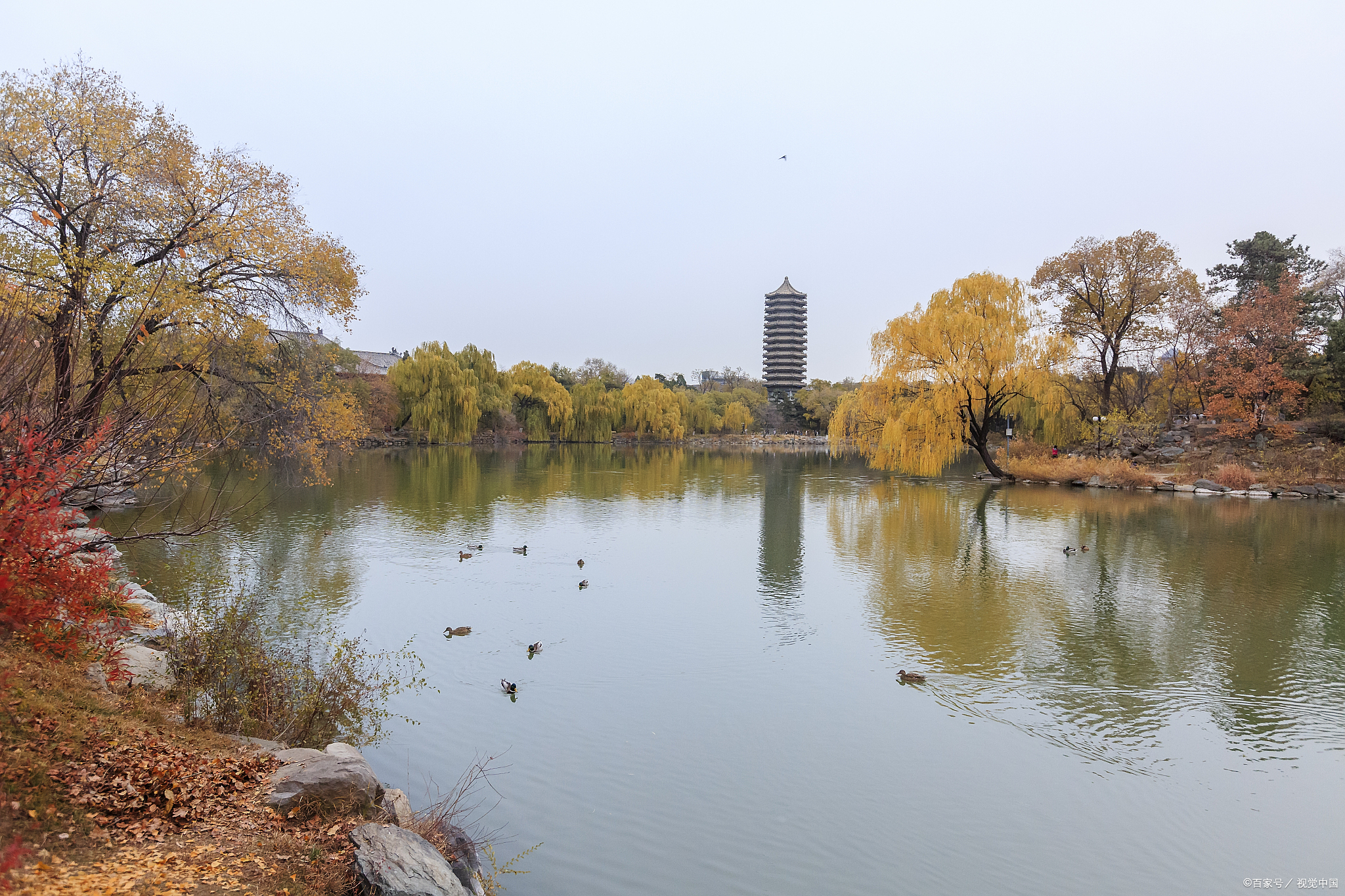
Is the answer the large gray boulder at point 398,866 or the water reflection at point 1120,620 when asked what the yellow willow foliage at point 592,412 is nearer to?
the water reflection at point 1120,620

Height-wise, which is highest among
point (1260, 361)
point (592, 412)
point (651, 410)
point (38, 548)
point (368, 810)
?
point (1260, 361)

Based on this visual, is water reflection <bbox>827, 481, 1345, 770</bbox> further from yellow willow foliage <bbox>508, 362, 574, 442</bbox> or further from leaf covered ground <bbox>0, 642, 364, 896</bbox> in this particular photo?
yellow willow foliage <bbox>508, 362, 574, 442</bbox>

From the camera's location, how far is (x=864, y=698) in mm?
6145

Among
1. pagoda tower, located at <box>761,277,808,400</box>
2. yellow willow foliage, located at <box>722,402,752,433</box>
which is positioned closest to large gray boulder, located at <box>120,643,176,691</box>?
yellow willow foliage, located at <box>722,402,752,433</box>

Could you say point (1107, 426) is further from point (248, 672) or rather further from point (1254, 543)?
point (248, 672)

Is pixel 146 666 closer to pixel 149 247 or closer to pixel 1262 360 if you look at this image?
pixel 149 247

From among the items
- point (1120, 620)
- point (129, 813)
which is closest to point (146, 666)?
point (129, 813)

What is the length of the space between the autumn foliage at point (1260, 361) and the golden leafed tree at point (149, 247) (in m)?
25.5

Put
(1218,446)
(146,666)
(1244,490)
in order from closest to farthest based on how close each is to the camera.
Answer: (146,666), (1244,490), (1218,446)

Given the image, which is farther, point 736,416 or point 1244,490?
point 736,416

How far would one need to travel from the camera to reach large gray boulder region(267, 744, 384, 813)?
11.4ft

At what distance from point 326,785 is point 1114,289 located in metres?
29.5

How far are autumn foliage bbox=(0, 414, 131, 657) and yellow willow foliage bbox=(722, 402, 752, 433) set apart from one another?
61553 millimetres

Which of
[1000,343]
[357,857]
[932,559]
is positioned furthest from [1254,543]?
[357,857]
